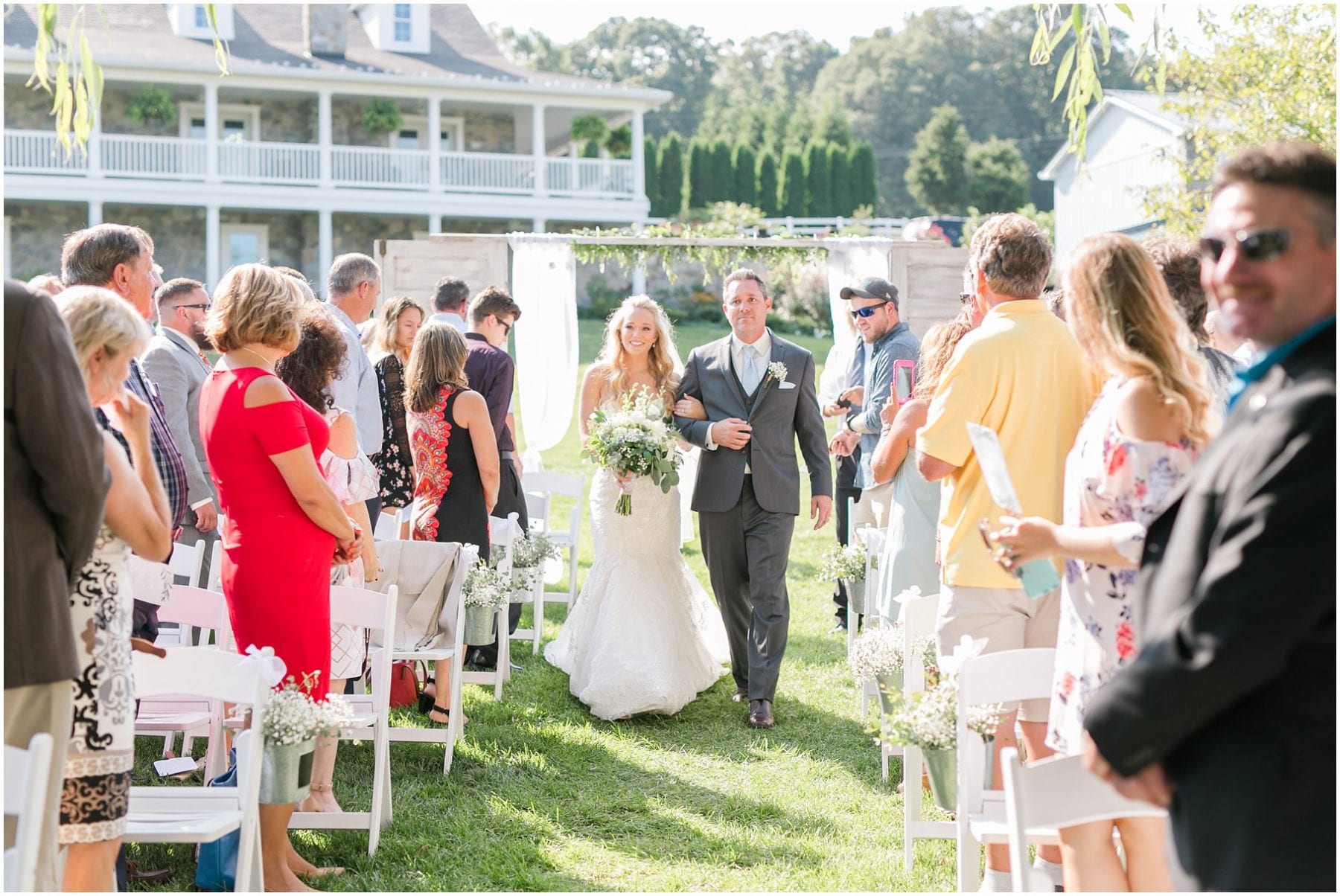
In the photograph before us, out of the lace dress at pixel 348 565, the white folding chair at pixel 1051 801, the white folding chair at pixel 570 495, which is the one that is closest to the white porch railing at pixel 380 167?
the white folding chair at pixel 570 495

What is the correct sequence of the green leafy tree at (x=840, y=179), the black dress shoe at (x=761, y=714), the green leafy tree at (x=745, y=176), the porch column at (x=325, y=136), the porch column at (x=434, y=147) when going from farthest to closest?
1. the green leafy tree at (x=840, y=179)
2. the green leafy tree at (x=745, y=176)
3. the porch column at (x=434, y=147)
4. the porch column at (x=325, y=136)
5. the black dress shoe at (x=761, y=714)

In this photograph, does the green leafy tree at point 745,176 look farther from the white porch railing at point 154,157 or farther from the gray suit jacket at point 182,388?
the gray suit jacket at point 182,388

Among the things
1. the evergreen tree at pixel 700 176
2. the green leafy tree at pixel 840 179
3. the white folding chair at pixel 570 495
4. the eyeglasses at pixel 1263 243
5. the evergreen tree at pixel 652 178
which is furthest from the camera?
the green leafy tree at pixel 840 179

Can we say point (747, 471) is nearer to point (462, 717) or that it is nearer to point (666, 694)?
point (666, 694)

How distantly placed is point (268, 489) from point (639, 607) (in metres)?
3.11

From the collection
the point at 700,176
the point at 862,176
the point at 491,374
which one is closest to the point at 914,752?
the point at 491,374

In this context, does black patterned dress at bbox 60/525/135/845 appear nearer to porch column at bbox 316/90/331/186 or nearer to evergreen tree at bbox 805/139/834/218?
porch column at bbox 316/90/331/186

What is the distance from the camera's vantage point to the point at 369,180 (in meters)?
29.4

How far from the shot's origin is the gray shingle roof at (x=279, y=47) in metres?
28.2

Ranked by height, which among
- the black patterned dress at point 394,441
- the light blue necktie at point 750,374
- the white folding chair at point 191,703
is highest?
the light blue necktie at point 750,374

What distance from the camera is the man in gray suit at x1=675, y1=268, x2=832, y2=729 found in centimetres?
672

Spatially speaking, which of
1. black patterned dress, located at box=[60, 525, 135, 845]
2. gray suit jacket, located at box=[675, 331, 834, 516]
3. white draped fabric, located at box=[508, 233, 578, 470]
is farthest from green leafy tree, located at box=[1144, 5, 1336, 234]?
black patterned dress, located at box=[60, 525, 135, 845]

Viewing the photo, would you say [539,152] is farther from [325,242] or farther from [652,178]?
[652,178]

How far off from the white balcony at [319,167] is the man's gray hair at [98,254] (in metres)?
24.8
